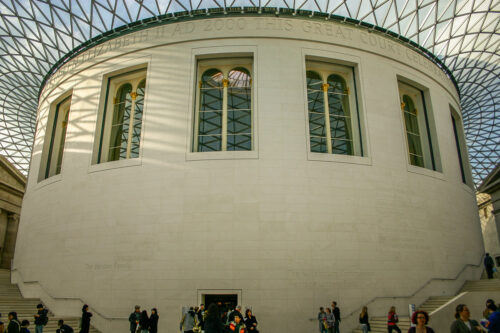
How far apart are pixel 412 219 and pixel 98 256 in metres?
15.2

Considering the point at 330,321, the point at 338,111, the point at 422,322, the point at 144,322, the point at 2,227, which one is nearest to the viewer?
the point at 422,322

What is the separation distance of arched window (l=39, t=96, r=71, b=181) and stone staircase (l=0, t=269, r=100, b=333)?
6.59 meters

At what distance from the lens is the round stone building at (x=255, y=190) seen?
16359mm

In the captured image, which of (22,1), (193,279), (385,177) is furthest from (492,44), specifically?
(22,1)

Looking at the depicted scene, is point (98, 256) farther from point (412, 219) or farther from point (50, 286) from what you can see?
point (412, 219)

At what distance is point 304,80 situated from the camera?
19.4 metres

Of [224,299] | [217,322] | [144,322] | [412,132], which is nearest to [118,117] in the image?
[224,299]

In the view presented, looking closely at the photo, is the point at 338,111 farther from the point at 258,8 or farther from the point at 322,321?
the point at 322,321

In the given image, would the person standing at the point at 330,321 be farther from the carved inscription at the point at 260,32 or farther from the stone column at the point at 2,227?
the stone column at the point at 2,227

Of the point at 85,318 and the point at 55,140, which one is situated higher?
the point at 55,140

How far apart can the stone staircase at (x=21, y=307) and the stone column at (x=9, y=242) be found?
1839 cm

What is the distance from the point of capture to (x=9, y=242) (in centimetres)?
3769

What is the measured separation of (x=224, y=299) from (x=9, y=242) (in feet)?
102

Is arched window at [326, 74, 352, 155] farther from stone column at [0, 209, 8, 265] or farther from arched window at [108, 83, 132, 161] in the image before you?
stone column at [0, 209, 8, 265]
